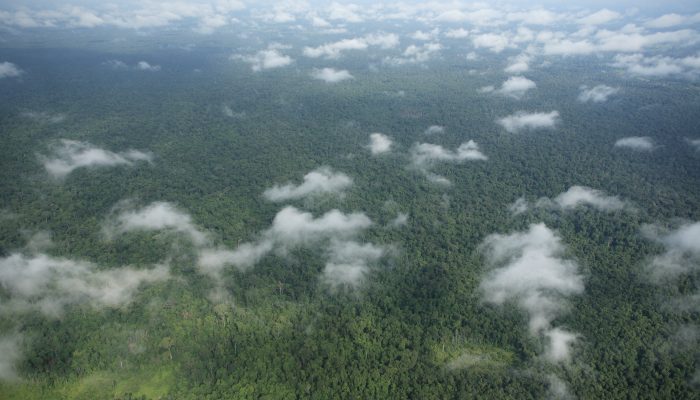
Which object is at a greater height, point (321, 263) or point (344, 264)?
point (344, 264)

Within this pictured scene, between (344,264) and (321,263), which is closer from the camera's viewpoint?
(344,264)

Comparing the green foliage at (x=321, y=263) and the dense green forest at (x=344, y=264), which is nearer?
the green foliage at (x=321, y=263)

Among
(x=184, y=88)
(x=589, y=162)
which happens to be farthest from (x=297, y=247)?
(x=184, y=88)

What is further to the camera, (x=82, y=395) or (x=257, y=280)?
(x=257, y=280)

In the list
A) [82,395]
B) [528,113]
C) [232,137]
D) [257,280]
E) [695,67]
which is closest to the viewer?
[82,395]

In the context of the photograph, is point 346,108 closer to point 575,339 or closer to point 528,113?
point 528,113

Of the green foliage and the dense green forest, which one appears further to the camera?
the dense green forest

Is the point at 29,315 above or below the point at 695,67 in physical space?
below

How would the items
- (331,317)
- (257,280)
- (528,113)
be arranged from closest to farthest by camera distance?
(331,317) < (257,280) < (528,113)
